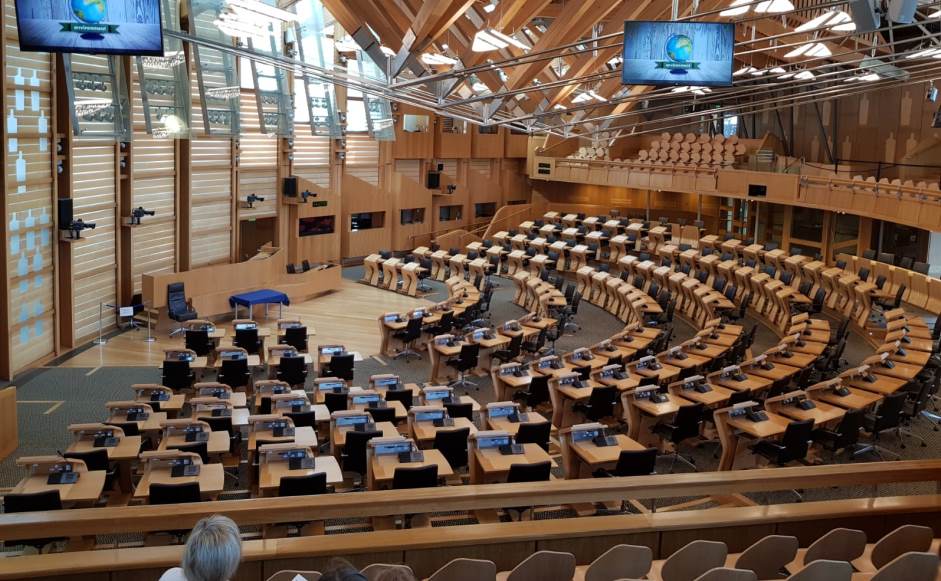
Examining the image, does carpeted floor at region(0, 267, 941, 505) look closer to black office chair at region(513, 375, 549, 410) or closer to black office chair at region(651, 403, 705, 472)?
black office chair at region(651, 403, 705, 472)

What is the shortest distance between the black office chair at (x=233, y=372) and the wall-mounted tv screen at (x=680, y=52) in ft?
22.5

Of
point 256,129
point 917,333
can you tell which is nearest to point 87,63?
point 256,129

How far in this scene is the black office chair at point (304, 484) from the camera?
837 centimetres

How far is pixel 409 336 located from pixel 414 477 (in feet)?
26.8

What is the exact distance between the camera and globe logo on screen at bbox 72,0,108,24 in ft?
28.3

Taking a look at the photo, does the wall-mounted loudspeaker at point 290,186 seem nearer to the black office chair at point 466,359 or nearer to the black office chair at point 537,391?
the black office chair at point 466,359

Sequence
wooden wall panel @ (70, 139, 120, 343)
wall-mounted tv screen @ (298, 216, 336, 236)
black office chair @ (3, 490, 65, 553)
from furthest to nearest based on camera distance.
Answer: wall-mounted tv screen @ (298, 216, 336, 236)
wooden wall panel @ (70, 139, 120, 343)
black office chair @ (3, 490, 65, 553)

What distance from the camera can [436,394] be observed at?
11820 millimetres

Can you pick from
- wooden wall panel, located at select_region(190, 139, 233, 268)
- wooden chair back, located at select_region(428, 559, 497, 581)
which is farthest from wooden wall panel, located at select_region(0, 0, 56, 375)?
wooden chair back, located at select_region(428, 559, 497, 581)

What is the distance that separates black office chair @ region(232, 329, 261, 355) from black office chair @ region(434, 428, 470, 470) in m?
6.53

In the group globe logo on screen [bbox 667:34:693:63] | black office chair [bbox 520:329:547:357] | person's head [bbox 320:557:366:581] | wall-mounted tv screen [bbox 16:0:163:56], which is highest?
globe logo on screen [bbox 667:34:693:63]

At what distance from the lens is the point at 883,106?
1011 inches

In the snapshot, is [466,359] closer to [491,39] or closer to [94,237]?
[491,39]

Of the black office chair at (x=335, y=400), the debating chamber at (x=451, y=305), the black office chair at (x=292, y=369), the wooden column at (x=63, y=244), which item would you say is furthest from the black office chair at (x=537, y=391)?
the wooden column at (x=63, y=244)
